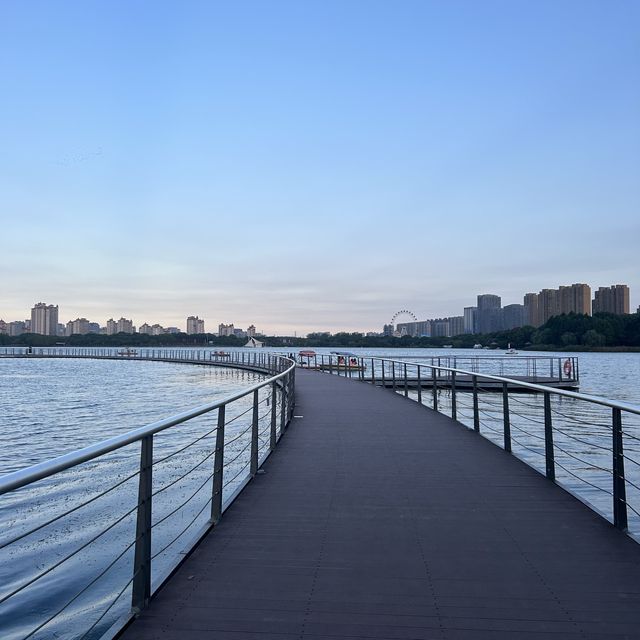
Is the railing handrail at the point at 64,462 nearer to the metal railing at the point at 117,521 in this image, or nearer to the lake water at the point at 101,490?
the metal railing at the point at 117,521

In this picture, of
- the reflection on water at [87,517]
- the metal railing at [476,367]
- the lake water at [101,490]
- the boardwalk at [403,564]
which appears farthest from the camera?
the metal railing at [476,367]

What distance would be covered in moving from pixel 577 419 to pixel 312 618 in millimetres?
19533

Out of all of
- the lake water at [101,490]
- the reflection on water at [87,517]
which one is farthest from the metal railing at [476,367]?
the reflection on water at [87,517]

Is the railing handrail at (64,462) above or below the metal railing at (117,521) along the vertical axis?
above

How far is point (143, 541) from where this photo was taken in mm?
3143

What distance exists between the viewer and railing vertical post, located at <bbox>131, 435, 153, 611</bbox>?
3.00 metres

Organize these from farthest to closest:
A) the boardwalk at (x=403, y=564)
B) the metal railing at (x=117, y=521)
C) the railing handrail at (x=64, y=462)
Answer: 1. the metal railing at (x=117, y=521)
2. the boardwalk at (x=403, y=564)
3. the railing handrail at (x=64, y=462)

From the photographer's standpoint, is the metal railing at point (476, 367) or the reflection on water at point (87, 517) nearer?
the reflection on water at point (87, 517)

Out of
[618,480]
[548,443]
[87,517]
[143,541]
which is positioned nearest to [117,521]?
[143,541]

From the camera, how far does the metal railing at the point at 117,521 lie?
2981 millimetres

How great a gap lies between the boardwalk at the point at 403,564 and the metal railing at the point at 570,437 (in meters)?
0.45

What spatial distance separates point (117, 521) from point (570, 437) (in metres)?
5.71

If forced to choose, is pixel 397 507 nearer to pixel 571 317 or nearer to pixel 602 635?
pixel 602 635

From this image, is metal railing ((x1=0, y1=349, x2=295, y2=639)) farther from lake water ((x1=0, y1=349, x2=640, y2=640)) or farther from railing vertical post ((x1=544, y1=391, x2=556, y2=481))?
railing vertical post ((x1=544, y1=391, x2=556, y2=481))
